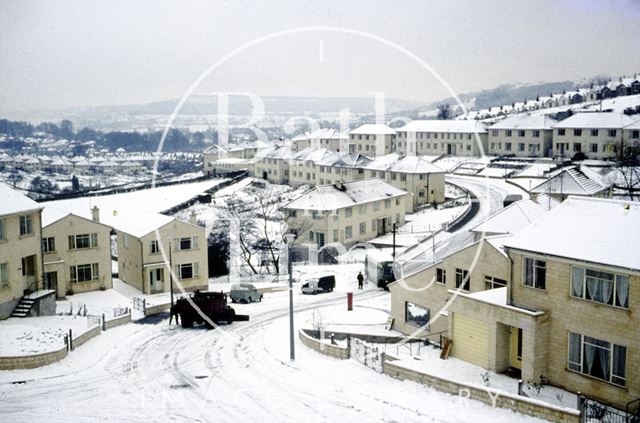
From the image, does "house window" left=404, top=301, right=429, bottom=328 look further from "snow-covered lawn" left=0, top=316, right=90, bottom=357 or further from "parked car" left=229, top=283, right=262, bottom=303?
"snow-covered lawn" left=0, top=316, right=90, bottom=357

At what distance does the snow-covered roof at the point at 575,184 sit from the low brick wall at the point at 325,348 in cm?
2705

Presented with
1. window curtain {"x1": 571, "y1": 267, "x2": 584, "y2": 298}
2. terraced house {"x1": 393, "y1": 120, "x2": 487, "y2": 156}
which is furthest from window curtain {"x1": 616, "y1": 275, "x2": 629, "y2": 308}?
terraced house {"x1": 393, "y1": 120, "x2": 487, "y2": 156}

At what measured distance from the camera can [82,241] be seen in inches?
1585

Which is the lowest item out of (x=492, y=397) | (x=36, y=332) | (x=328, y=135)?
(x=36, y=332)

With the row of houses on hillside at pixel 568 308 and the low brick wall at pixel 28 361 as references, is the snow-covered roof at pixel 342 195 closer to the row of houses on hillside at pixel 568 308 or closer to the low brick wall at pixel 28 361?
the row of houses on hillside at pixel 568 308

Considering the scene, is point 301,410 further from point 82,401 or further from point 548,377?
point 548,377

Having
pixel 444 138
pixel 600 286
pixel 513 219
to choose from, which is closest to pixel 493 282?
pixel 600 286

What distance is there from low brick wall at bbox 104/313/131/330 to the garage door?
1747cm

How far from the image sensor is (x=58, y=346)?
2405 cm

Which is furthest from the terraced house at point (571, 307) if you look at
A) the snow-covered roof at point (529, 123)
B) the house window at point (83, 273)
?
the snow-covered roof at point (529, 123)

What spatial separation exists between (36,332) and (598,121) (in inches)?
3506

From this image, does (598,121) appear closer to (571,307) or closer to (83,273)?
(83,273)

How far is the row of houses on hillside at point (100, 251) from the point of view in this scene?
3372cm

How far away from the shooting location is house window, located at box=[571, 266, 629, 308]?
18344 mm
